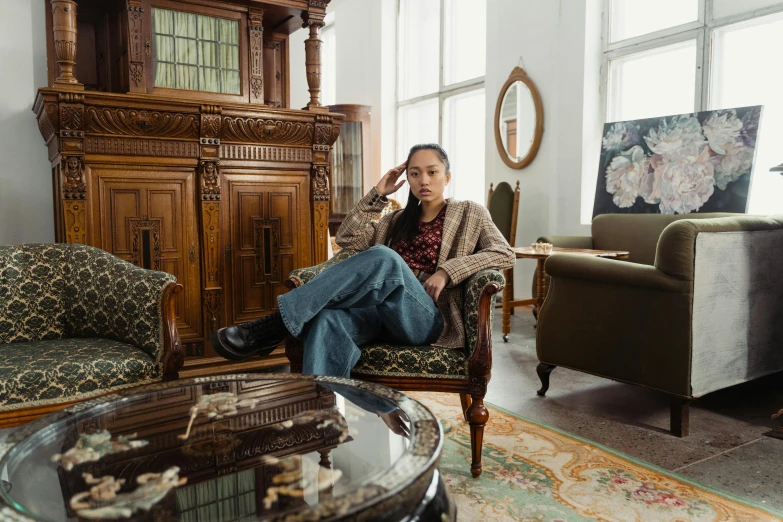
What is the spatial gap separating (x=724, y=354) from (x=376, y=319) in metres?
1.56

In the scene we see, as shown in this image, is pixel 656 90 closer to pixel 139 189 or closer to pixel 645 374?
pixel 645 374

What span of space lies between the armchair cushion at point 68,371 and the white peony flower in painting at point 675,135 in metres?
3.68

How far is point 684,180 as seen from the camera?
4305 millimetres

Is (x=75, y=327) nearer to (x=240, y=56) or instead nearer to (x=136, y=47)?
(x=136, y=47)

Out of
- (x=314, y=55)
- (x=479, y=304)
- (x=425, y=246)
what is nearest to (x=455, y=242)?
(x=425, y=246)

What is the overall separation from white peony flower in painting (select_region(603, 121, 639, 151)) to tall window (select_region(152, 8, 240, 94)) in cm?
280

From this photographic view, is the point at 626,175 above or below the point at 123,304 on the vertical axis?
above

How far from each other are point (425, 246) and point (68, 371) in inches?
57.2

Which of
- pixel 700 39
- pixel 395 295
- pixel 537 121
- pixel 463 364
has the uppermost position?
pixel 700 39

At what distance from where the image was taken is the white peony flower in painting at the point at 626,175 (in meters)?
4.61

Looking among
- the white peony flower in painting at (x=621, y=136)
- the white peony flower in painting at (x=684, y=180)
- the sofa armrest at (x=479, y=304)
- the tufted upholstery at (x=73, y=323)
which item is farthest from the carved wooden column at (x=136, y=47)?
the white peony flower in painting at (x=684, y=180)

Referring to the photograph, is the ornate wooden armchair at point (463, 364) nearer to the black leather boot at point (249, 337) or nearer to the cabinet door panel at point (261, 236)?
the black leather boot at point (249, 337)

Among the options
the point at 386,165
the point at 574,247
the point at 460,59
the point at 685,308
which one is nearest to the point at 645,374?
the point at 685,308

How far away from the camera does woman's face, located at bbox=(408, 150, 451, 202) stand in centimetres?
270
